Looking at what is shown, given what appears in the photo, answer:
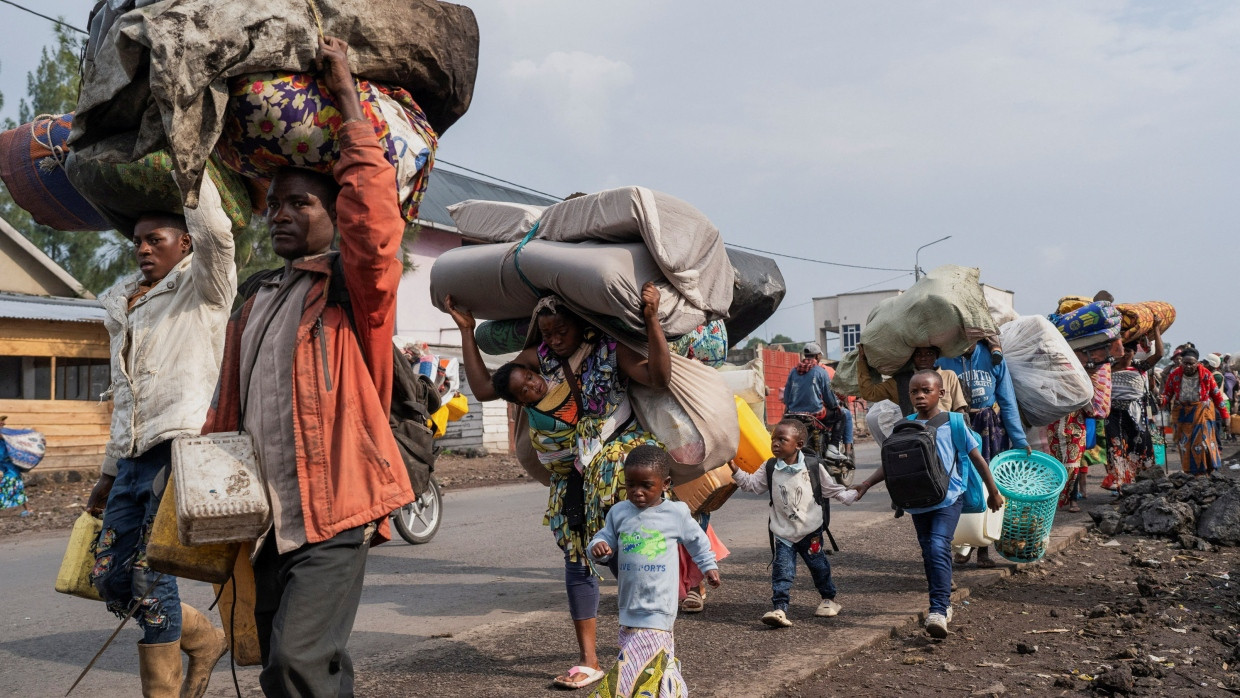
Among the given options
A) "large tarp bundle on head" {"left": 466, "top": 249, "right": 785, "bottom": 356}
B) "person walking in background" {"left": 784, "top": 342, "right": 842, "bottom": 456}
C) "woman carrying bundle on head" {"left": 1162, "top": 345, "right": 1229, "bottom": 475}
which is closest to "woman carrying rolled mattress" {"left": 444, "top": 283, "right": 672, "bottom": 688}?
"large tarp bundle on head" {"left": 466, "top": 249, "right": 785, "bottom": 356}

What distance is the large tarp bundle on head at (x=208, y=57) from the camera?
2.70 m

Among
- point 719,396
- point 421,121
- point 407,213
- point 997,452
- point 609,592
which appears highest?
point 421,121

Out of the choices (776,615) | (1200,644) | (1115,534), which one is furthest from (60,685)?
(1115,534)

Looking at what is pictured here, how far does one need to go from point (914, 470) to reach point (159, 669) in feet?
12.7

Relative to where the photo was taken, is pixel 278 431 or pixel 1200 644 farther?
pixel 1200 644

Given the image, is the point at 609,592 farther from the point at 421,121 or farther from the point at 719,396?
the point at 421,121

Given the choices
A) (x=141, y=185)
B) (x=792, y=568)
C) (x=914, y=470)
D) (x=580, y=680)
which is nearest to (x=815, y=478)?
(x=792, y=568)

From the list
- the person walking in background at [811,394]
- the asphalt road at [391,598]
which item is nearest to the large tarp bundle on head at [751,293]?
the asphalt road at [391,598]

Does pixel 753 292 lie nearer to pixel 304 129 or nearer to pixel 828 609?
pixel 828 609

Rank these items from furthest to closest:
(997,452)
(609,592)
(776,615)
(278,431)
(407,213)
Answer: (997,452) < (609,592) < (776,615) < (407,213) < (278,431)

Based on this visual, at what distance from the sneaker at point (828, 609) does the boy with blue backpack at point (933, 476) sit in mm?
595

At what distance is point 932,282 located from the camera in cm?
779

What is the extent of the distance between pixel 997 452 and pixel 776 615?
341 centimetres

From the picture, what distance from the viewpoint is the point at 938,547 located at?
Answer: 229 inches
